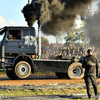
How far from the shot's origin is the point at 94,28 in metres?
22.0

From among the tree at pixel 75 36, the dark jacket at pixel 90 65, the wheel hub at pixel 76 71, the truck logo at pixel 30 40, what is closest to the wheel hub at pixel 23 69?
the truck logo at pixel 30 40

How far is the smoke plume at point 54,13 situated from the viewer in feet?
53.9

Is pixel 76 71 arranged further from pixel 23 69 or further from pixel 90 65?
pixel 90 65

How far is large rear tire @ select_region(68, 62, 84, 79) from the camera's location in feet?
35.7

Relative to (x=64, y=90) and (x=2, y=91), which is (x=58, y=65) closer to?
(x=64, y=90)

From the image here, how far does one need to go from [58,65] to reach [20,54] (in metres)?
2.33

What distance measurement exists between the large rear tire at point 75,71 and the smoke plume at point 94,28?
12011 millimetres

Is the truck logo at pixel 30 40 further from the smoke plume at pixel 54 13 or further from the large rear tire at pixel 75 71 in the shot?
the smoke plume at pixel 54 13

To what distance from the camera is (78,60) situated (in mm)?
11055

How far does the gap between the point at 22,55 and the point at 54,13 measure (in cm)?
899

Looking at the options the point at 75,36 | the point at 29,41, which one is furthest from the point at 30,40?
the point at 75,36

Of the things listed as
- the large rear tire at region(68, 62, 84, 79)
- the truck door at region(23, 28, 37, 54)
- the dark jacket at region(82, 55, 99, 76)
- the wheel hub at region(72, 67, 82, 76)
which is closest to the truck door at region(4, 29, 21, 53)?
the truck door at region(23, 28, 37, 54)

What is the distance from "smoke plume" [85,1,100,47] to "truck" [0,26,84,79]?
12542 mm

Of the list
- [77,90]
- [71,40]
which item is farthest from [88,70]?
[71,40]
